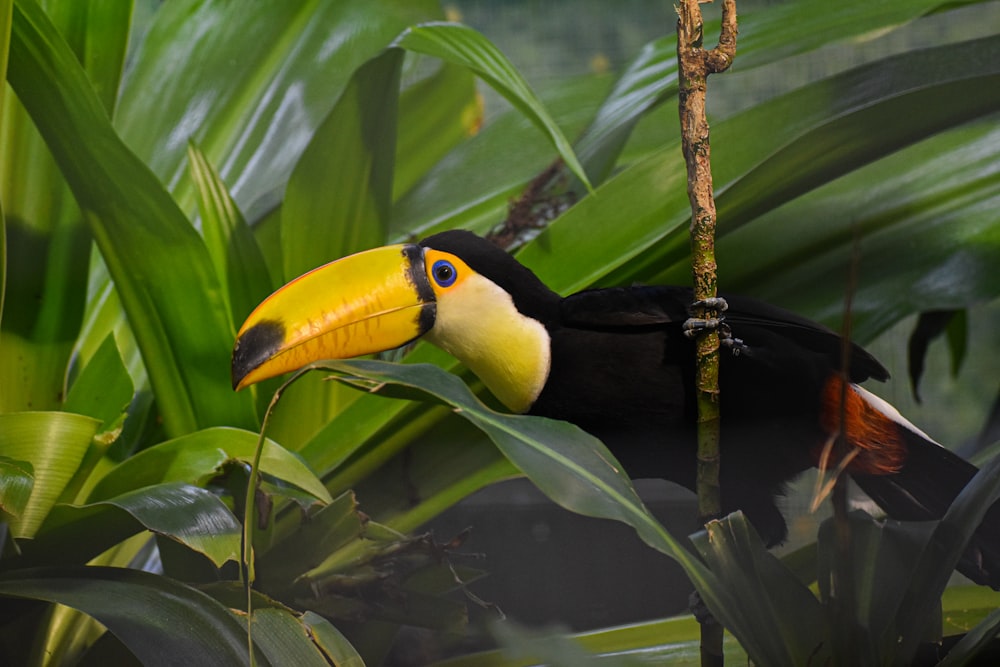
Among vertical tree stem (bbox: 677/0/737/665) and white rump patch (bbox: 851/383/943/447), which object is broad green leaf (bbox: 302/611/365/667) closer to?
vertical tree stem (bbox: 677/0/737/665)

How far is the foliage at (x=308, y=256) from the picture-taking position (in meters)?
0.60

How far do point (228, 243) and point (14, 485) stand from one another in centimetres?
30

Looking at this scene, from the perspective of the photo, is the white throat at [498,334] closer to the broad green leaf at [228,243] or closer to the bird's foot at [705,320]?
the bird's foot at [705,320]

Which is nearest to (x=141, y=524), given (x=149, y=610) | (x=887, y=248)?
(x=149, y=610)

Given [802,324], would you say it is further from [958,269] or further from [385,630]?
[385,630]

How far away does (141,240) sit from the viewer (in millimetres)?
715

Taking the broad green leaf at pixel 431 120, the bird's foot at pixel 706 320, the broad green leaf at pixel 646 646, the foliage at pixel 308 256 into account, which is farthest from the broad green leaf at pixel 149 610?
the broad green leaf at pixel 431 120

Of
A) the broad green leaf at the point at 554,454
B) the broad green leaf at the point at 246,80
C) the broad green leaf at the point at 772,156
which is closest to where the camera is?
the broad green leaf at the point at 554,454

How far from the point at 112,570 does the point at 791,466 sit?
49 cm

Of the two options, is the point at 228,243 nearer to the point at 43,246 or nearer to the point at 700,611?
the point at 43,246

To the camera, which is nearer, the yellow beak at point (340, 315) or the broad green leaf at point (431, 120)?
the yellow beak at point (340, 315)

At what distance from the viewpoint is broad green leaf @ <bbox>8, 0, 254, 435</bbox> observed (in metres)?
0.67

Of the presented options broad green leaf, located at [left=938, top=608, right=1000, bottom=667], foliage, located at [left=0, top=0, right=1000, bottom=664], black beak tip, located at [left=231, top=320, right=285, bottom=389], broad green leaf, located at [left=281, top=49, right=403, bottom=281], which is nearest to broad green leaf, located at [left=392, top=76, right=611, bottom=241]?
foliage, located at [left=0, top=0, right=1000, bottom=664]

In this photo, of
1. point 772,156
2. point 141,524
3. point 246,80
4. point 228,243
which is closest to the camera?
point 141,524
